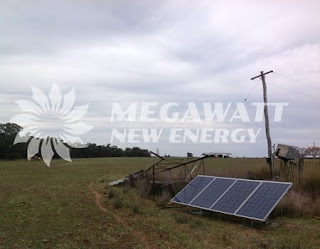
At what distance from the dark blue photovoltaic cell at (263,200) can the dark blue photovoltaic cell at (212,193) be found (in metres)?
1.45

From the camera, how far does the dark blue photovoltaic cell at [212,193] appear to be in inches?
490

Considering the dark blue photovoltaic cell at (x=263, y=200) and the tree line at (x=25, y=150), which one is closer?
the dark blue photovoltaic cell at (x=263, y=200)

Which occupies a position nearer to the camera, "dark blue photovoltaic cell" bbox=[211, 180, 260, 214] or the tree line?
"dark blue photovoltaic cell" bbox=[211, 180, 260, 214]

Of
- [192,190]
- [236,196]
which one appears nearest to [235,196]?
[236,196]

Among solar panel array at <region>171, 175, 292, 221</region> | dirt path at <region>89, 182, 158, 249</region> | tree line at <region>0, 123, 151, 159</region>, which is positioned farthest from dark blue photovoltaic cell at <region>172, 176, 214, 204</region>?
tree line at <region>0, 123, 151, 159</region>

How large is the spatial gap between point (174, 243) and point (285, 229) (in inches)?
136

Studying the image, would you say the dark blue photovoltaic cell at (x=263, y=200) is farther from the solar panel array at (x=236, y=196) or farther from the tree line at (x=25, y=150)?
the tree line at (x=25, y=150)

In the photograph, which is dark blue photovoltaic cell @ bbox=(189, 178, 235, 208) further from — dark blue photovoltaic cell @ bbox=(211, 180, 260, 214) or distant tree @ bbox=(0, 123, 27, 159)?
distant tree @ bbox=(0, 123, 27, 159)

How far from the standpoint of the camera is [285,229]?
1032cm

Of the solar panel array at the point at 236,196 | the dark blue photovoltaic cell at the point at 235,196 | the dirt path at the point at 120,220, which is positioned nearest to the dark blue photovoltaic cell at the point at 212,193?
the solar panel array at the point at 236,196

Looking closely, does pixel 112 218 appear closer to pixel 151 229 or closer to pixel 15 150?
pixel 151 229

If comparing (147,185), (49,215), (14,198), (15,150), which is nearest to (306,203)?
(147,185)

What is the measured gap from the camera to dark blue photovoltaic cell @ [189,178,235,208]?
12.4 metres

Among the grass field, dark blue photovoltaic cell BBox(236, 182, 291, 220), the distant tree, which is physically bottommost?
the grass field
